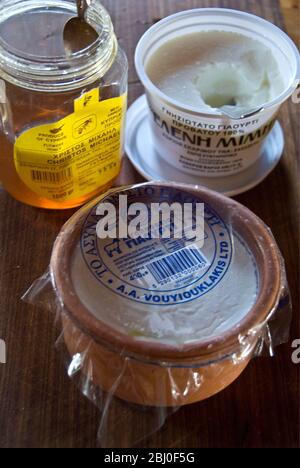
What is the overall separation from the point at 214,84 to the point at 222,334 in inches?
12.2

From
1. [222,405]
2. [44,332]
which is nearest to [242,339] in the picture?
[222,405]

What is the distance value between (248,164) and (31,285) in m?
0.27

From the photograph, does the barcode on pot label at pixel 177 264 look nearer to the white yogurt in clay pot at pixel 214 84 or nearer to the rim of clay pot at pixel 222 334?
the rim of clay pot at pixel 222 334

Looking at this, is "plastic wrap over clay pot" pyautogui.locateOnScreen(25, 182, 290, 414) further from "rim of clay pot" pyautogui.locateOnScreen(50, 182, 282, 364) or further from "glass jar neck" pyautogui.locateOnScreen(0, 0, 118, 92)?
"glass jar neck" pyautogui.locateOnScreen(0, 0, 118, 92)

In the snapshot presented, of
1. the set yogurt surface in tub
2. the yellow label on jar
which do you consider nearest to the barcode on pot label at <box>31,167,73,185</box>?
the yellow label on jar

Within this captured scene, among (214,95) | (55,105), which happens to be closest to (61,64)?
(55,105)

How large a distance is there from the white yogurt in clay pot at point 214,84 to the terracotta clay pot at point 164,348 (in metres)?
0.11

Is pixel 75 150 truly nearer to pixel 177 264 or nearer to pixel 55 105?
pixel 55 105

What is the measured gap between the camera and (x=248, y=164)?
0.69m

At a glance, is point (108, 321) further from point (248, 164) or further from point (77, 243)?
point (248, 164)

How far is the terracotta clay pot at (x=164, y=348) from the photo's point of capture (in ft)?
1.55

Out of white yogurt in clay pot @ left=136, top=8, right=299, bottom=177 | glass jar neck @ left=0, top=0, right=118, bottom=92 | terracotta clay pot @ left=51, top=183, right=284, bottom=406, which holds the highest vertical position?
glass jar neck @ left=0, top=0, right=118, bottom=92

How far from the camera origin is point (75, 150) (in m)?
0.61

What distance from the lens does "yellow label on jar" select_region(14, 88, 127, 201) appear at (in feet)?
1.91
